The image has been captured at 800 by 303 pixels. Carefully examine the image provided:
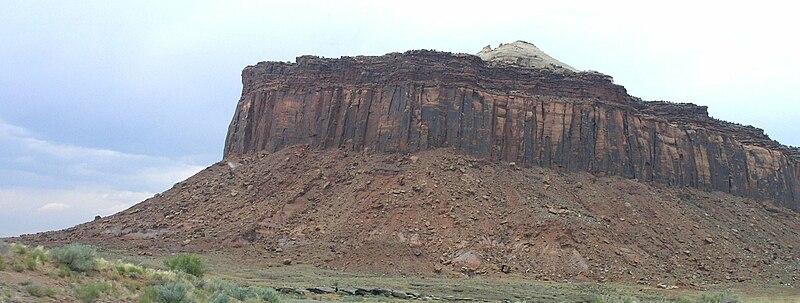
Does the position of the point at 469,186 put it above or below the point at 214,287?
above

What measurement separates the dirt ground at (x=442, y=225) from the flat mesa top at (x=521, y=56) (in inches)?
829

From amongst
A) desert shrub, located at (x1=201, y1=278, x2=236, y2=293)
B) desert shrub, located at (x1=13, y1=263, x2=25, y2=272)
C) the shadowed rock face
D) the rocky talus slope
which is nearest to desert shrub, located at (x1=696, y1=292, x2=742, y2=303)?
the rocky talus slope

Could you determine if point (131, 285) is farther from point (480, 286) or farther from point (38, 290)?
point (480, 286)

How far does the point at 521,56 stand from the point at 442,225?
38900mm

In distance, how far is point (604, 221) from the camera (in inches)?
2425

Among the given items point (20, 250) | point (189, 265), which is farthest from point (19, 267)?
point (189, 265)

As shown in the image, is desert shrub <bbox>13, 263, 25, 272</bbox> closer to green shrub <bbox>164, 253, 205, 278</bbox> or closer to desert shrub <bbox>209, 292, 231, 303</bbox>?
desert shrub <bbox>209, 292, 231, 303</bbox>

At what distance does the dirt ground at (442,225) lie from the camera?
55219 millimetres

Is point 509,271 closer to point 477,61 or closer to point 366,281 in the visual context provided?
point 366,281

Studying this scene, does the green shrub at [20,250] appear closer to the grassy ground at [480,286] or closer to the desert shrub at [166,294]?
the desert shrub at [166,294]

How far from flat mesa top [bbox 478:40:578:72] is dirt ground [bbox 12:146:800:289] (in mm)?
21049

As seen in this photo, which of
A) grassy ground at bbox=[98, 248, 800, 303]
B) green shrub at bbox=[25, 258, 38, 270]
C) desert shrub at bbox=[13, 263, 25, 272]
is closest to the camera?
desert shrub at bbox=[13, 263, 25, 272]

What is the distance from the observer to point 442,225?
58188 mm

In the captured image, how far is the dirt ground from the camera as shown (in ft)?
181
